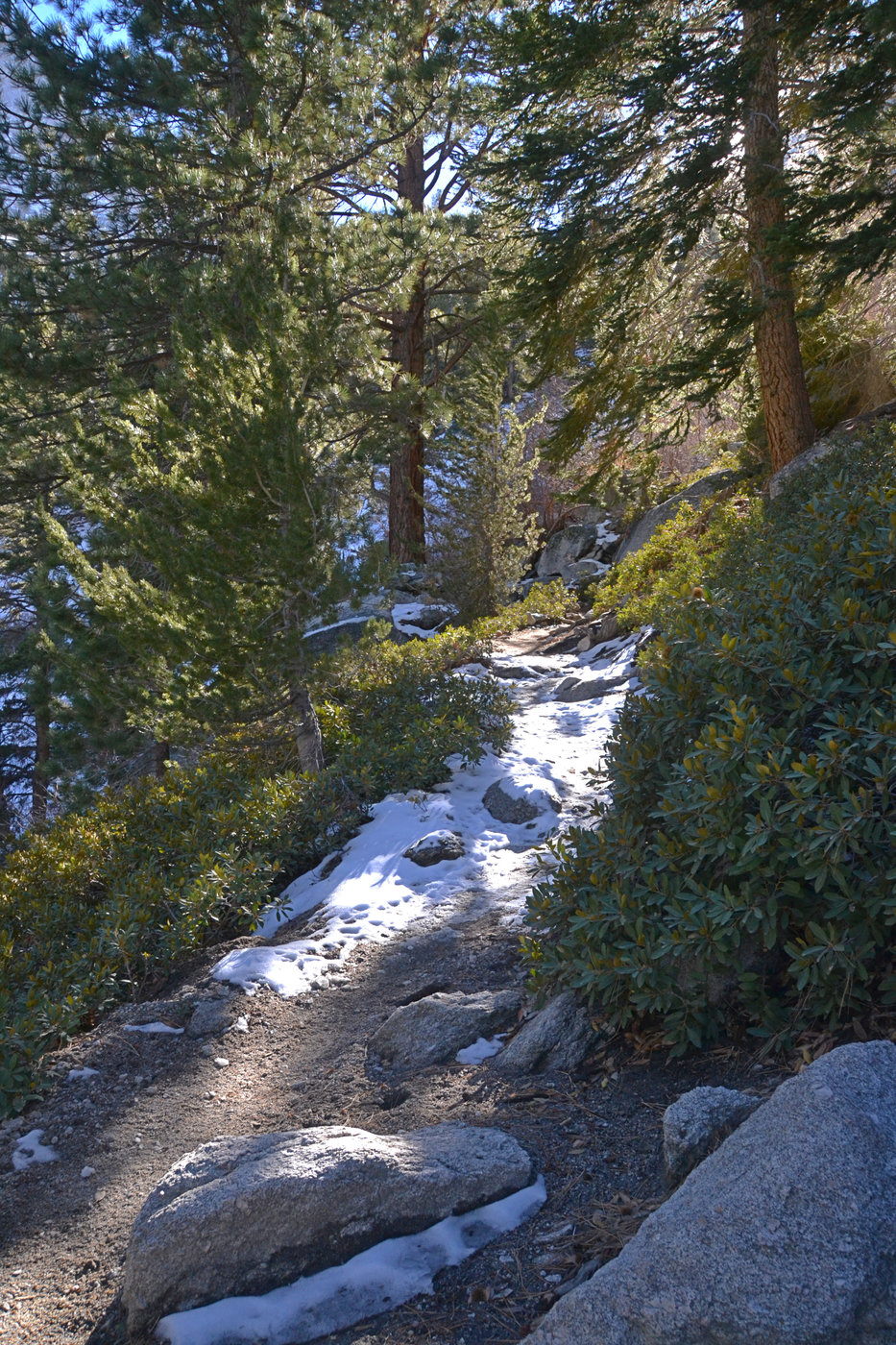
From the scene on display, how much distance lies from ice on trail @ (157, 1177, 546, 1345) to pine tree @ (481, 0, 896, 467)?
6.76m

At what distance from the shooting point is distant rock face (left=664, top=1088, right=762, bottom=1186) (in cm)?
195

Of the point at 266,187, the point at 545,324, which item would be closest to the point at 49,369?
the point at 266,187

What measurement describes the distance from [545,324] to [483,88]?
3559 millimetres

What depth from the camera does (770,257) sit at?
7.50 m

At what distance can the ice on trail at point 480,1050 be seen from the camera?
328 centimetres

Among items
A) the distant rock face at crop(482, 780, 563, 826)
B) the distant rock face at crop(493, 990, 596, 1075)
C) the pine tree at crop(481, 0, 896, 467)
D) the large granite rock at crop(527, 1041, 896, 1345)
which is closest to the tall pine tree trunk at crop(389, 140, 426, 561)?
the pine tree at crop(481, 0, 896, 467)

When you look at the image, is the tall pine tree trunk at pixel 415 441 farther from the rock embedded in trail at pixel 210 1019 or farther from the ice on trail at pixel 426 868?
the rock embedded in trail at pixel 210 1019

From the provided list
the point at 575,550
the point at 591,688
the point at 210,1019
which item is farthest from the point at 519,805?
the point at 575,550

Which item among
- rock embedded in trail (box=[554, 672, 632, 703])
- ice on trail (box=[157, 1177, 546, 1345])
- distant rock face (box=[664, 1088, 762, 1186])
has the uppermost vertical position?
rock embedded in trail (box=[554, 672, 632, 703])

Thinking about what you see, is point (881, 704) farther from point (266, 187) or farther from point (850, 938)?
point (266, 187)

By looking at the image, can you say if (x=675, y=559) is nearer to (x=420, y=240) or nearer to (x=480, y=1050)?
(x=420, y=240)

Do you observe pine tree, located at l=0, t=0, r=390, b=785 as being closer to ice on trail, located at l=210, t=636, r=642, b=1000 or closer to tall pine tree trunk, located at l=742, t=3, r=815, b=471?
ice on trail, located at l=210, t=636, r=642, b=1000

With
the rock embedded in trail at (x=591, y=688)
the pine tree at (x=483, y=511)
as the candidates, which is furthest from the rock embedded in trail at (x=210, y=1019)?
the pine tree at (x=483, y=511)

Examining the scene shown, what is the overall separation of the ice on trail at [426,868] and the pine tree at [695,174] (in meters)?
3.82
